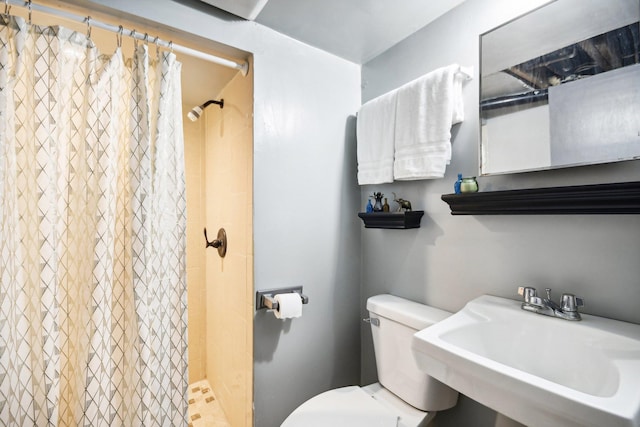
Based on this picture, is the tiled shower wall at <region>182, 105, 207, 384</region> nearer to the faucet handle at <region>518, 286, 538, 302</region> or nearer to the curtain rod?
the curtain rod

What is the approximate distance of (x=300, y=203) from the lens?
146 cm

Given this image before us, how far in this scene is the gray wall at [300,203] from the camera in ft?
4.40

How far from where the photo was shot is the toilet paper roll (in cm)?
127

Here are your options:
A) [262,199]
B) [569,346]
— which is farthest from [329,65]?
[569,346]

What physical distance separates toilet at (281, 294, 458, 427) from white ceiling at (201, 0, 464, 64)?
1.29 meters

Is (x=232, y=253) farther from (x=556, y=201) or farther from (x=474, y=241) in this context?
(x=556, y=201)

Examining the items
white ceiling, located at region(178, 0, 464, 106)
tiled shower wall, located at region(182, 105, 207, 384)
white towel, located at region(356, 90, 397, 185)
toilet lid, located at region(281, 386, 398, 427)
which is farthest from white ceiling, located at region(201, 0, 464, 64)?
toilet lid, located at region(281, 386, 398, 427)

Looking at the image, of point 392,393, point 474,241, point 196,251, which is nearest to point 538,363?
point 474,241

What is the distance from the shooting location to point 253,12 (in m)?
1.25

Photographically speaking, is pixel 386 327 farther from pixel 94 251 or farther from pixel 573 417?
pixel 94 251

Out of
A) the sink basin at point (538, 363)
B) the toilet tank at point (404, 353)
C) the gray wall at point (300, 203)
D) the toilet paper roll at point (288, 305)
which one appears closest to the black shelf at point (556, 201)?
the sink basin at point (538, 363)

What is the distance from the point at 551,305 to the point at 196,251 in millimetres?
2070

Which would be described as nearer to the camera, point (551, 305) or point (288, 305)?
point (551, 305)

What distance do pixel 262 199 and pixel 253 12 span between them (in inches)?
31.5
